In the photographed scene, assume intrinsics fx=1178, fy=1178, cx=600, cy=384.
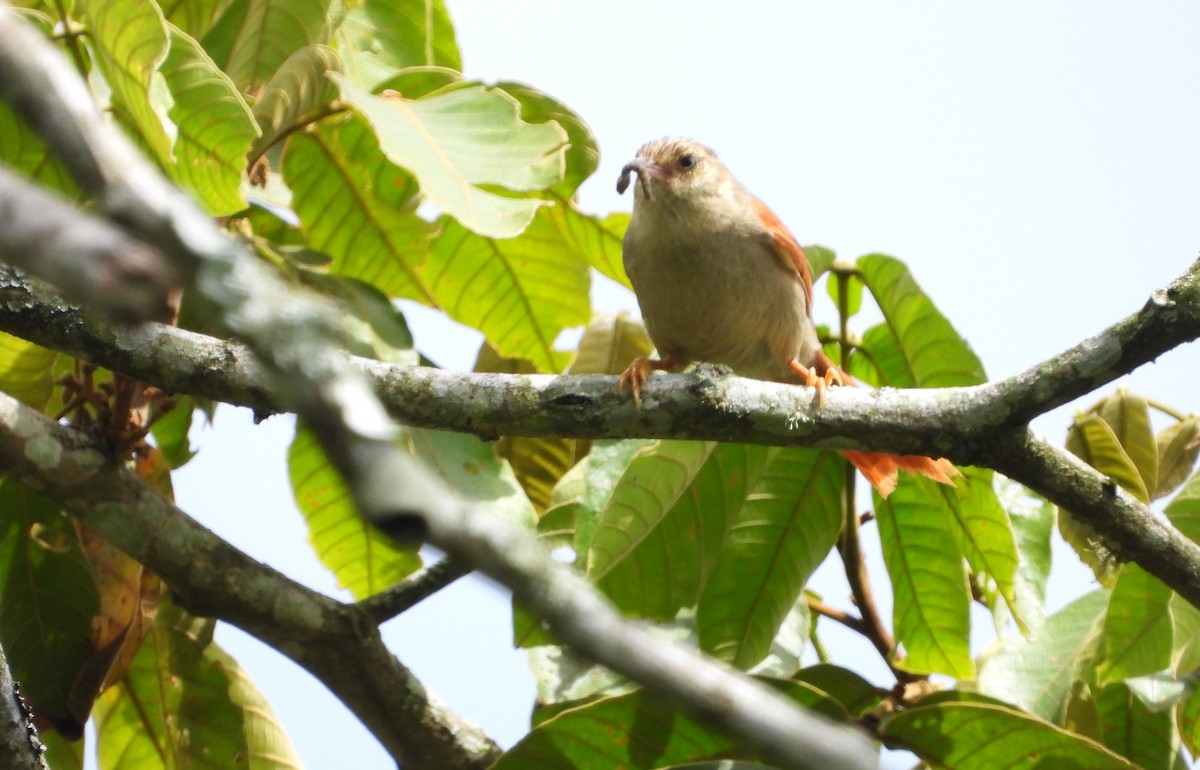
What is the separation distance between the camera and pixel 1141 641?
98.8 inches

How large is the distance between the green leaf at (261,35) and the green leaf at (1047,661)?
227 cm

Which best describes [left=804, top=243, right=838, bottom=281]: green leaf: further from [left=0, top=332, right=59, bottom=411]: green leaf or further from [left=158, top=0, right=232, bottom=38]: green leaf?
[left=0, top=332, right=59, bottom=411]: green leaf

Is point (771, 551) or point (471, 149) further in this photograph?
point (771, 551)

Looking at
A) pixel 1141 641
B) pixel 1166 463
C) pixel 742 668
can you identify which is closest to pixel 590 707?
pixel 742 668

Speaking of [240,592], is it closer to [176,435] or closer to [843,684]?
[176,435]

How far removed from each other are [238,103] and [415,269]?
2.82 ft

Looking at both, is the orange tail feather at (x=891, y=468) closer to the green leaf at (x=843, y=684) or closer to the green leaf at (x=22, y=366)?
the green leaf at (x=843, y=684)

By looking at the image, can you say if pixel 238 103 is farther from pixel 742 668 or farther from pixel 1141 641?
pixel 1141 641

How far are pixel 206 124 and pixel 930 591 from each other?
202cm

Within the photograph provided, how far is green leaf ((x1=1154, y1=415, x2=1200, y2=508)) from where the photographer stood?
10.3 ft

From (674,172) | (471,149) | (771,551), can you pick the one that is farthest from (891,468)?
(471,149)

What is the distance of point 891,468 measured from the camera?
2.92 m

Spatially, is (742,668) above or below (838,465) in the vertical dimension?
below

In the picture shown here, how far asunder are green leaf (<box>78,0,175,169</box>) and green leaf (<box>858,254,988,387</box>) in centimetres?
158
